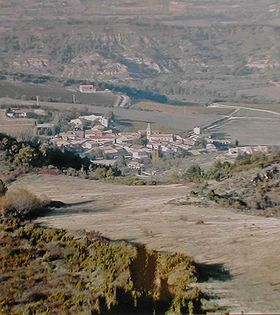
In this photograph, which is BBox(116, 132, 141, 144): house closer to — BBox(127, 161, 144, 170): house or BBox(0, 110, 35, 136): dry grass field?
BBox(0, 110, 35, 136): dry grass field

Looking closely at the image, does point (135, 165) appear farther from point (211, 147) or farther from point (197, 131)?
point (197, 131)

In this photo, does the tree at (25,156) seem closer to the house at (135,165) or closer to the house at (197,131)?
the house at (135,165)

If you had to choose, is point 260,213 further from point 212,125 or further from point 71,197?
point 212,125

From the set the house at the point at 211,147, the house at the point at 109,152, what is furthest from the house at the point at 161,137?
the house at the point at 109,152

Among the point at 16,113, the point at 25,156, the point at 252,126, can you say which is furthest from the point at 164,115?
the point at 25,156

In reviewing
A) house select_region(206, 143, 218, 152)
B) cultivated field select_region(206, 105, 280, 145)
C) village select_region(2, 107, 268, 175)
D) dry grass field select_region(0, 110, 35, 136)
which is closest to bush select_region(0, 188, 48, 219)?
village select_region(2, 107, 268, 175)

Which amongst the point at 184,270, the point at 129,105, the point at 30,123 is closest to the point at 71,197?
the point at 184,270
